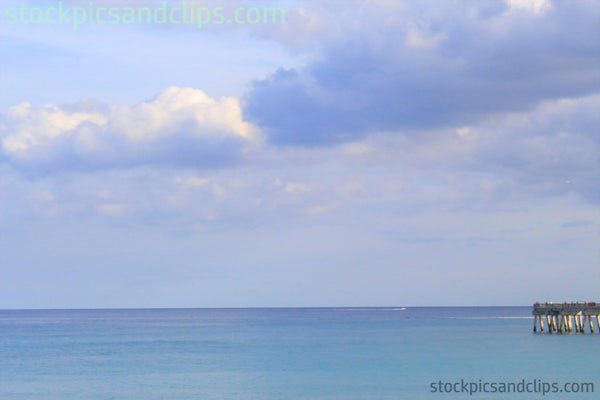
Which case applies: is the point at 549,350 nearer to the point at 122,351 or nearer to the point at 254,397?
the point at 254,397

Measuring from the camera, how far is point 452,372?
5859 centimetres

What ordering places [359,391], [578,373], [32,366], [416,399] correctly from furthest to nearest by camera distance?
[32,366]
[578,373]
[359,391]
[416,399]

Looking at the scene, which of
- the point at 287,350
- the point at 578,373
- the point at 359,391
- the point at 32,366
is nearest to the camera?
the point at 359,391

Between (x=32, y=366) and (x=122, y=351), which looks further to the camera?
(x=122, y=351)

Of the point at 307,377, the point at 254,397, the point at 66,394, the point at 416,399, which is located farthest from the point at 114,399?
the point at 416,399

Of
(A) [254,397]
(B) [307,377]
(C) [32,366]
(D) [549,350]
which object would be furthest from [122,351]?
(D) [549,350]

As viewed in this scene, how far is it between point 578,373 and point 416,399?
52.1 feet

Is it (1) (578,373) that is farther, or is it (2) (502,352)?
(2) (502,352)

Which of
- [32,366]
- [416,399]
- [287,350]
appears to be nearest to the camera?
[416,399]

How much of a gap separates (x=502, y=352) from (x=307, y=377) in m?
24.4

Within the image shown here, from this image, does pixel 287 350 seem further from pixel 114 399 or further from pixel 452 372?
pixel 114 399

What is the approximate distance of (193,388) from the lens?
173 ft

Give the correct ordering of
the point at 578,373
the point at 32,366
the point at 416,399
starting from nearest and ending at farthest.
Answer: the point at 416,399, the point at 578,373, the point at 32,366

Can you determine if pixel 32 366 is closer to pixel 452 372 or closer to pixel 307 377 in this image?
pixel 307 377
